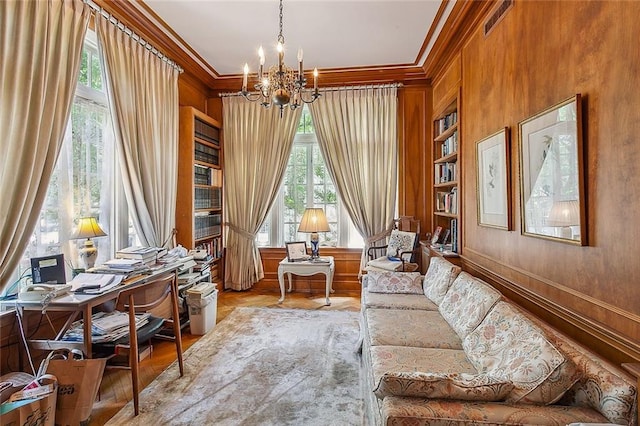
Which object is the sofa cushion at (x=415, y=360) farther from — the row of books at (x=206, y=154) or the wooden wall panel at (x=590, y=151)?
the row of books at (x=206, y=154)

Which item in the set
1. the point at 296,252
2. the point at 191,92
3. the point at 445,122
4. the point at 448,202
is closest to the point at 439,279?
the point at 448,202

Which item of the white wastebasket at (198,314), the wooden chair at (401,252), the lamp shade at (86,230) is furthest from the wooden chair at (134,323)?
the wooden chair at (401,252)

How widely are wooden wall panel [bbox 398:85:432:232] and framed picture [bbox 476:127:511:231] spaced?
1.83 meters

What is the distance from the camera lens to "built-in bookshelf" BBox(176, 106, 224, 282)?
13.5ft

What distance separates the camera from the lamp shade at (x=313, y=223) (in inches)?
171

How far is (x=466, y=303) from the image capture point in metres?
2.25

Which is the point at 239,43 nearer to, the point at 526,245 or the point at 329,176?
the point at 329,176

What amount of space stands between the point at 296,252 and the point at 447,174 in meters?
2.18

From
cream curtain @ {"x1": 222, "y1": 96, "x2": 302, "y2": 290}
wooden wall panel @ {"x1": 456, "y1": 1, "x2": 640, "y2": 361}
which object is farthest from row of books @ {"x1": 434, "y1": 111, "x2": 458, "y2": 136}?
cream curtain @ {"x1": 222, "y1": 96, "x2": 302, "y2": 290}

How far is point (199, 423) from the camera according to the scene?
78.5 inches


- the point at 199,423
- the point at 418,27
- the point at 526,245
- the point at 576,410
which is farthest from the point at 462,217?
the point at 199,423

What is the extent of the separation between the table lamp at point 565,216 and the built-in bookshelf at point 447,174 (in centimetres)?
169

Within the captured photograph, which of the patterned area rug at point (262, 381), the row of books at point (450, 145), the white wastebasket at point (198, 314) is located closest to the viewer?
the patterned area rug at point (262, 381)

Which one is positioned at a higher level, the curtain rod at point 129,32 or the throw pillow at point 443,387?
the curtain rod at point 129,32
